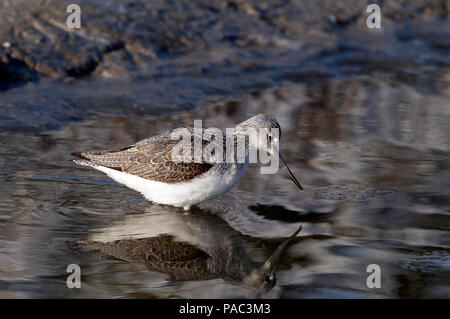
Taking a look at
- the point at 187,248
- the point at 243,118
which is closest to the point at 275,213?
the point at 187,248

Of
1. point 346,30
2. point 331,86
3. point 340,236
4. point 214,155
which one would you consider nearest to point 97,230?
point 214,155

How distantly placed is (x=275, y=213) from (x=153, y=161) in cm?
149

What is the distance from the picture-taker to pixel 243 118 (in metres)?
10.9

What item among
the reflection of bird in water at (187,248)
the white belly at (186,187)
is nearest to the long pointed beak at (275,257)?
the reflection of bird in water at (187,248)

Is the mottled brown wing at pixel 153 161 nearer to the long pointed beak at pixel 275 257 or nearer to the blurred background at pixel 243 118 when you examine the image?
the blurred background at pixel 243 118

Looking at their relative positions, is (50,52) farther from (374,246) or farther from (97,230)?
(374,246)

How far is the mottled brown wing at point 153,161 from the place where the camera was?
7598 millimetres

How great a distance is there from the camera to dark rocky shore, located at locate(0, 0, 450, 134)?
11438 millimetres

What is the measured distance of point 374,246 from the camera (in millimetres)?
6941

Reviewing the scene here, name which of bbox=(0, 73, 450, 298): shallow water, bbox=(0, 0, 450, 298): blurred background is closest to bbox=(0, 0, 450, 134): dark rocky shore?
bbox=(0, 0, 450, 298): blurred background

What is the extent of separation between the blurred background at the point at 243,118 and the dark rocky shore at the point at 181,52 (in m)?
0.04

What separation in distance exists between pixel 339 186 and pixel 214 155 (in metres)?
1.78

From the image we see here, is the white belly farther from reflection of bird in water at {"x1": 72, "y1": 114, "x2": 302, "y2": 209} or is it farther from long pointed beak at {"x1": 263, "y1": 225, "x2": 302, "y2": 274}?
long pointed beak at {"x1": 263, "y1": 225, "x2": 302, "y2": 274}

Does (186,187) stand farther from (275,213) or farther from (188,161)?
(275,213)
